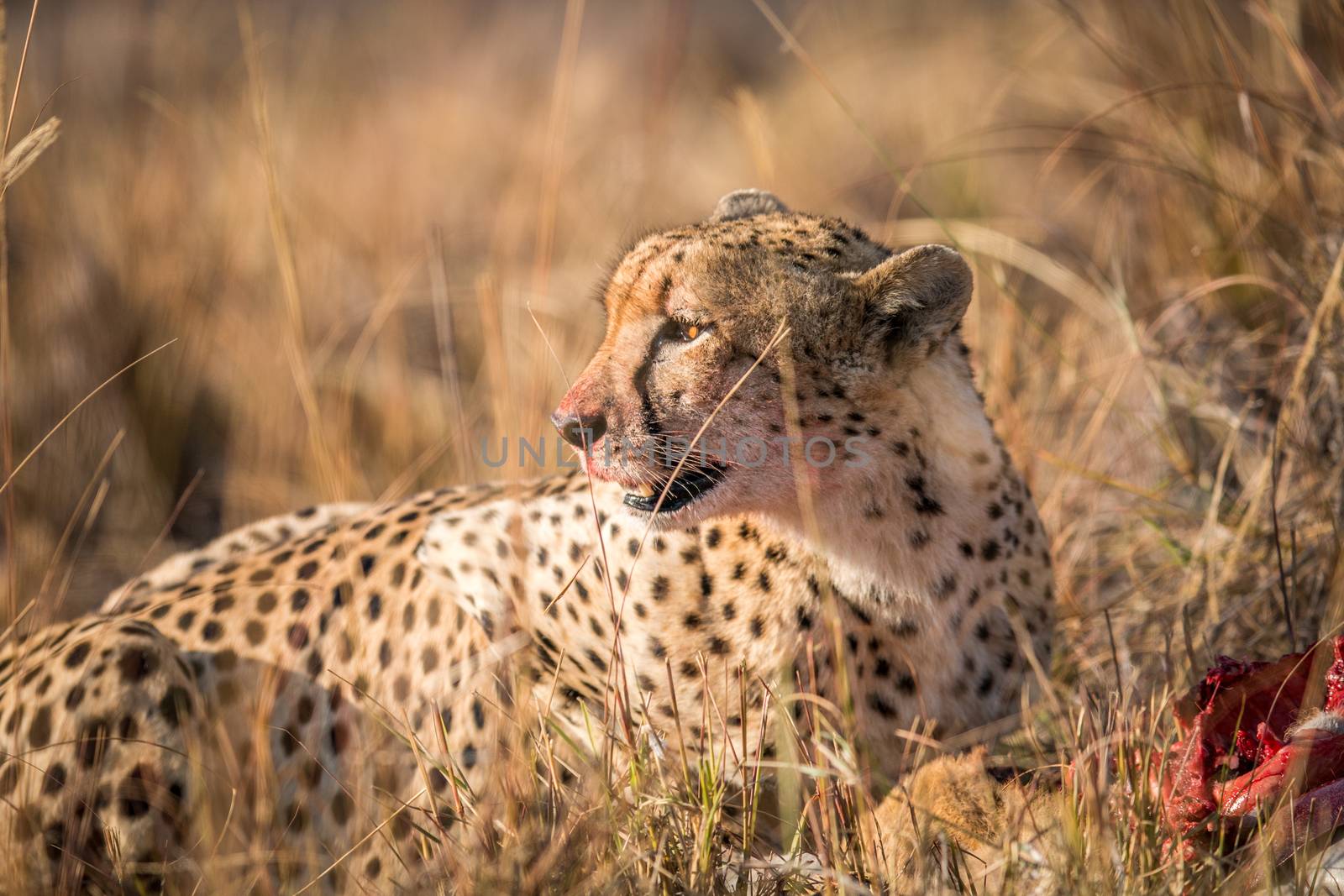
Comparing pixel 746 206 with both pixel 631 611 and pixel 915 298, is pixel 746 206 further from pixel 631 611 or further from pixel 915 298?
pixel 631 611

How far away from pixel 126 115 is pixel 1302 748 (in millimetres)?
6146

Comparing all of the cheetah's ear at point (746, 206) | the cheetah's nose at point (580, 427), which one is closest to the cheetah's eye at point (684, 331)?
the cheetah's nose at point (580, 427)

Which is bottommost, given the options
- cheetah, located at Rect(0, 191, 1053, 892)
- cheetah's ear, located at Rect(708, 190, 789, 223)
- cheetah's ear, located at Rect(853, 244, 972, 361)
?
cheetah, located at Rect(0, 191, 1053, 892)

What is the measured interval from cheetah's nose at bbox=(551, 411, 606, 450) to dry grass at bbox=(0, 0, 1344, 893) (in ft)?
1.45

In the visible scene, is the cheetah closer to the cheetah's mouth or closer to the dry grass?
the cheetah's mouth

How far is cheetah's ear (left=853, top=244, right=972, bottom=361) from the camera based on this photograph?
1785 mm

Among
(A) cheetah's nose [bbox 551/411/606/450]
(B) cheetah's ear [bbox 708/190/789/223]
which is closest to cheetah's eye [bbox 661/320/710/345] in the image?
(A) cheetah's nose [bbox 551/411/606/450]

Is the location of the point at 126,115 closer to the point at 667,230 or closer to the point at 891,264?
the point at 667,230

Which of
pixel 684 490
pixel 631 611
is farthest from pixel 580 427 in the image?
pixel 631 611

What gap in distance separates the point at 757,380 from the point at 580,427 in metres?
0.28

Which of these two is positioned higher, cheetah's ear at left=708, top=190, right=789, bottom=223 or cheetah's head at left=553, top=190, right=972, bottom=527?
cheetah's ear at left=708, top=190, right=789, bottom=223

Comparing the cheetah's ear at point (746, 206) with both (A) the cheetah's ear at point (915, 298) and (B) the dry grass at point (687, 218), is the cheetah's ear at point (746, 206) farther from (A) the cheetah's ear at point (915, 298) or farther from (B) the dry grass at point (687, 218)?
(A) the cheetah's ear at point (915, 298)

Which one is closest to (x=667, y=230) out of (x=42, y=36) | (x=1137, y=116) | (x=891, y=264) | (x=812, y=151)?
(x=891, y=264)

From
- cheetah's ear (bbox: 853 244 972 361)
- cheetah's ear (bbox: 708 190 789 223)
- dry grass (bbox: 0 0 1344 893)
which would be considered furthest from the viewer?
cheetah's ear (bbox: 708 190 789 223)
